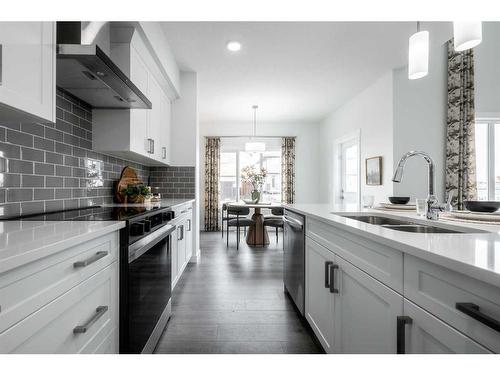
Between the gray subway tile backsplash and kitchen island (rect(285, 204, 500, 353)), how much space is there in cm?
172

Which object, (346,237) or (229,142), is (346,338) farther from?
(229,142)

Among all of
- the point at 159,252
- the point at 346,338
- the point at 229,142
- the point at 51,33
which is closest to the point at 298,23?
the point at 51,33

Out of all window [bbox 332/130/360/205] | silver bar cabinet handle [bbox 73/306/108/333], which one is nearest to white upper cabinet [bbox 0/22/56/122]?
silver bar cabinet handle [bbox 73/306/108/333]

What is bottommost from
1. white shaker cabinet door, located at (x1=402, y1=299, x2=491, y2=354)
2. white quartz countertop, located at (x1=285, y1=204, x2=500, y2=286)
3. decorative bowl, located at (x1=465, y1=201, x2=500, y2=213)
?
white shaker cabinet door, located at (x1=402, y1=299, x2=491, y2=354)

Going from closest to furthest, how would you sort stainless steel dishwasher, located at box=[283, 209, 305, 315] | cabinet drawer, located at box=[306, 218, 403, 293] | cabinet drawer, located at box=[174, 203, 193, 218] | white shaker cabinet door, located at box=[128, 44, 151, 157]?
cabinet drawer, located at box=[306, 218, 403, 293] < stainless steel dishwasher, located at box=[283, 209, 305, 315] < white shaker cabinet door, located at box=[128, 44, 151, 157] < cabinet drawer, located at box=[174, 203, 193, 218]

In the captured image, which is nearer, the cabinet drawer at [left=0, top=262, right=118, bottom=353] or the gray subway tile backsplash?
the cabinet drawer at [left=0, top=262, right=118, bottom=353]

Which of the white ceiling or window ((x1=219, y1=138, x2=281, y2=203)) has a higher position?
the white ceiling

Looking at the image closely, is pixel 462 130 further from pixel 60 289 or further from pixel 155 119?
pixel 60 289

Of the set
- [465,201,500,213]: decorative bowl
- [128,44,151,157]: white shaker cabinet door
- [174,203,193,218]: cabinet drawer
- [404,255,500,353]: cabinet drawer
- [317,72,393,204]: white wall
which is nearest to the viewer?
[404,255,500,353]: cabinet drawer

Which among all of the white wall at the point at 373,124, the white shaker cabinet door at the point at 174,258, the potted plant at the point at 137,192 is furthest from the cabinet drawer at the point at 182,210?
the white wall at the point at 373,124

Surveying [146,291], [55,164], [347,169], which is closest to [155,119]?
[55,164]

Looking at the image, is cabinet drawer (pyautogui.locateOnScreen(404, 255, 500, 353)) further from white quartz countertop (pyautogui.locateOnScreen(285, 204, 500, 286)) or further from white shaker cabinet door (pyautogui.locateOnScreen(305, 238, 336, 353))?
white shaker cabinet door (pyautogui.locateOnScreen(305, 238, 336, 353))

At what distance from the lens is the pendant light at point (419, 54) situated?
1.92 m

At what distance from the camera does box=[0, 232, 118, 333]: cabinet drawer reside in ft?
2.07
